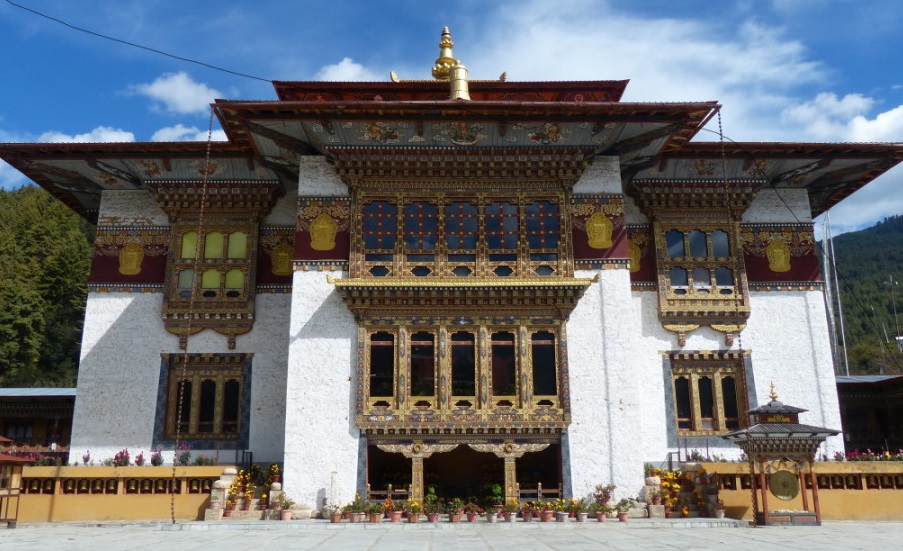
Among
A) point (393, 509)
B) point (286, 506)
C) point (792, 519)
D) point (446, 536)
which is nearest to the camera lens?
point (446, 536)

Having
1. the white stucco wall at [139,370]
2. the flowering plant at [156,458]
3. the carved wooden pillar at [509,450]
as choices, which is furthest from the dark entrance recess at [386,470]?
the flowering plant at [156,458]

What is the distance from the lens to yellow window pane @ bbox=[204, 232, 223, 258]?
20058mm

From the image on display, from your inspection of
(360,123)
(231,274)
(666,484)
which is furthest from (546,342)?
(231,274)

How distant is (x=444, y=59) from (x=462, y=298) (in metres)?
10.3

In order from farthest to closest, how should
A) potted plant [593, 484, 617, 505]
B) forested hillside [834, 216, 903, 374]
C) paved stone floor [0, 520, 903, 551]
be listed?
1. forested hillside [834, 216, 903, 374]
2. potted plant [593, 484, 617, 505]
3. paved stone floor [0, 520, 903, 551]

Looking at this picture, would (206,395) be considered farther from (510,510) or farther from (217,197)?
(510,510)

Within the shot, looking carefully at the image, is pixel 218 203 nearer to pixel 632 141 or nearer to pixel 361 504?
pixel 361 504

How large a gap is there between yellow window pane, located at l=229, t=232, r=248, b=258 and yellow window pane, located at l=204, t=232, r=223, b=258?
0.28m

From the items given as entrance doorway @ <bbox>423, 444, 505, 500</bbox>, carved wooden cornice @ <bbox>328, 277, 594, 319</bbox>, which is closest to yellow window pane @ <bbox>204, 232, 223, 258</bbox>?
carved wooden cornice @ <bbox>328, 277, 594, 319</bbox>

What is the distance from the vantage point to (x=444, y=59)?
78.7 feet

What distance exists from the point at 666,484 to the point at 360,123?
36.5 feet

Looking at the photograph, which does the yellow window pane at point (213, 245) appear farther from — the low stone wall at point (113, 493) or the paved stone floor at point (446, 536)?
the paved stone floor at point (446, 536)

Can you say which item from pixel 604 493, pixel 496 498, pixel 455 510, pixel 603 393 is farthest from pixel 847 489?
pixel 455 510

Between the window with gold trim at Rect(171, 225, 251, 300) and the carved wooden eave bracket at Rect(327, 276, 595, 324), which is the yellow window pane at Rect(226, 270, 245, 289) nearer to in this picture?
the window with gold trim at Rect(171, 225, 251, 300)
